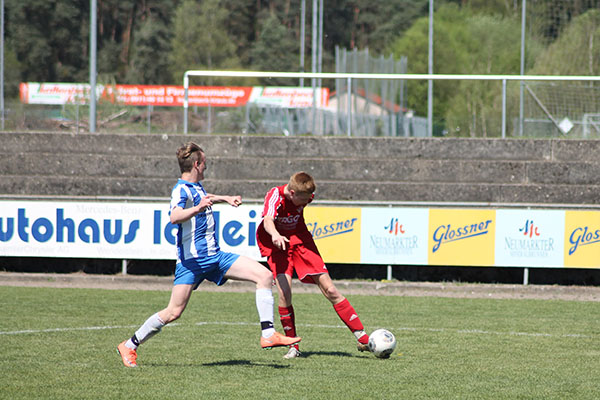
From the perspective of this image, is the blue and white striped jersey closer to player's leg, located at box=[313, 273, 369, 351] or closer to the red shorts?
the red shorts

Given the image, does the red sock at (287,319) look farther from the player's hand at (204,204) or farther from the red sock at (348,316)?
the player's hand at (204,204)

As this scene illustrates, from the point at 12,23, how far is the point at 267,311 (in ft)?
218

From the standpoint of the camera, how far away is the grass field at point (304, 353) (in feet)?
20.2

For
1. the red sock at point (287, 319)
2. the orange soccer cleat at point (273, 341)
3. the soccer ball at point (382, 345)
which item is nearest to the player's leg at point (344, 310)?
the soccer ball at point (382, 345)

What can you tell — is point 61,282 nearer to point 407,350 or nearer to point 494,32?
point 407,350

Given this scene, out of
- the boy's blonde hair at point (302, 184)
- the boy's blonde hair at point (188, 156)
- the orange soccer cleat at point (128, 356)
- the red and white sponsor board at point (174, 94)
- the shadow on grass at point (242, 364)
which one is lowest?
the shadow on grass at point (242, 364)

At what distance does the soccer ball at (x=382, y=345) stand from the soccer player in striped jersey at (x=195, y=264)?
0.84m

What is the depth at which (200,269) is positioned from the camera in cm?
705

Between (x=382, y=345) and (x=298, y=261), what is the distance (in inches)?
43.0

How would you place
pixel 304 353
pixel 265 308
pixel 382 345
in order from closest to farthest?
pixel 265 308 < pixel 382 345 < pixel 304 353

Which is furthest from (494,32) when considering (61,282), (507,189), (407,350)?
(407,350)

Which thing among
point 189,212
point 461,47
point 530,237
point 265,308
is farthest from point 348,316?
point 461,47

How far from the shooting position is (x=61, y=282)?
1445 cm

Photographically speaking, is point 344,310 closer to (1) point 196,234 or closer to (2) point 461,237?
(1) point 196,234
